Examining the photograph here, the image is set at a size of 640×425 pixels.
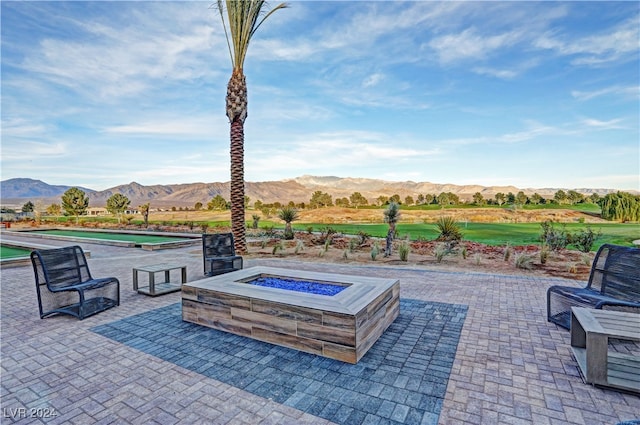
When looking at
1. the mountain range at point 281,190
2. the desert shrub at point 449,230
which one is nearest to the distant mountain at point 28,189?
the mountain range at point 281,190

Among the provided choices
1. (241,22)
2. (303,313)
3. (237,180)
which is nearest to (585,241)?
(303,313)

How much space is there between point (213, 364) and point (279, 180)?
11144cm

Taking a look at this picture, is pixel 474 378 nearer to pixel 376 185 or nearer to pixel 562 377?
pixel 562 377

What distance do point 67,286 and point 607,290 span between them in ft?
25.2

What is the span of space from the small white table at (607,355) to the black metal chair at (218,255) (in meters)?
5.66

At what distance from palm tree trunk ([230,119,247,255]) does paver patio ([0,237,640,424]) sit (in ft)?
18.4

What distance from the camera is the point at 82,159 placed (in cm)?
2420

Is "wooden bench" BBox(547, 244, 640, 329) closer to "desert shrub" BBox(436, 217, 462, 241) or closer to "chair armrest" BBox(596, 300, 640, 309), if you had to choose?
"chair armrest" BBox(596, 300, 640, 309)

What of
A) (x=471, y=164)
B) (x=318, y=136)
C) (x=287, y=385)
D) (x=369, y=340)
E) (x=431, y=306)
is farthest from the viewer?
(x=471, y=164)

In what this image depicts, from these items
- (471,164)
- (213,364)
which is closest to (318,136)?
(471,164)

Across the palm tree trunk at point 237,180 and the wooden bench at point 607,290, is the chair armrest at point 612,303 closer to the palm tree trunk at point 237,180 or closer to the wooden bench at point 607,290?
the wooden bench at point 607,290

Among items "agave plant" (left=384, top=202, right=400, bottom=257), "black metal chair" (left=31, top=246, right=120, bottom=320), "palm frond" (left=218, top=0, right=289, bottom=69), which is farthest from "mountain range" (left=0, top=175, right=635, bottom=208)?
"black metal chair" (left=31, top=246, right=120, bottom=320)

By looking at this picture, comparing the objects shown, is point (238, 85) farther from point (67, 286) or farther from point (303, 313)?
point (303, 313)

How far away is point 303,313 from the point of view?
10.9 feet
